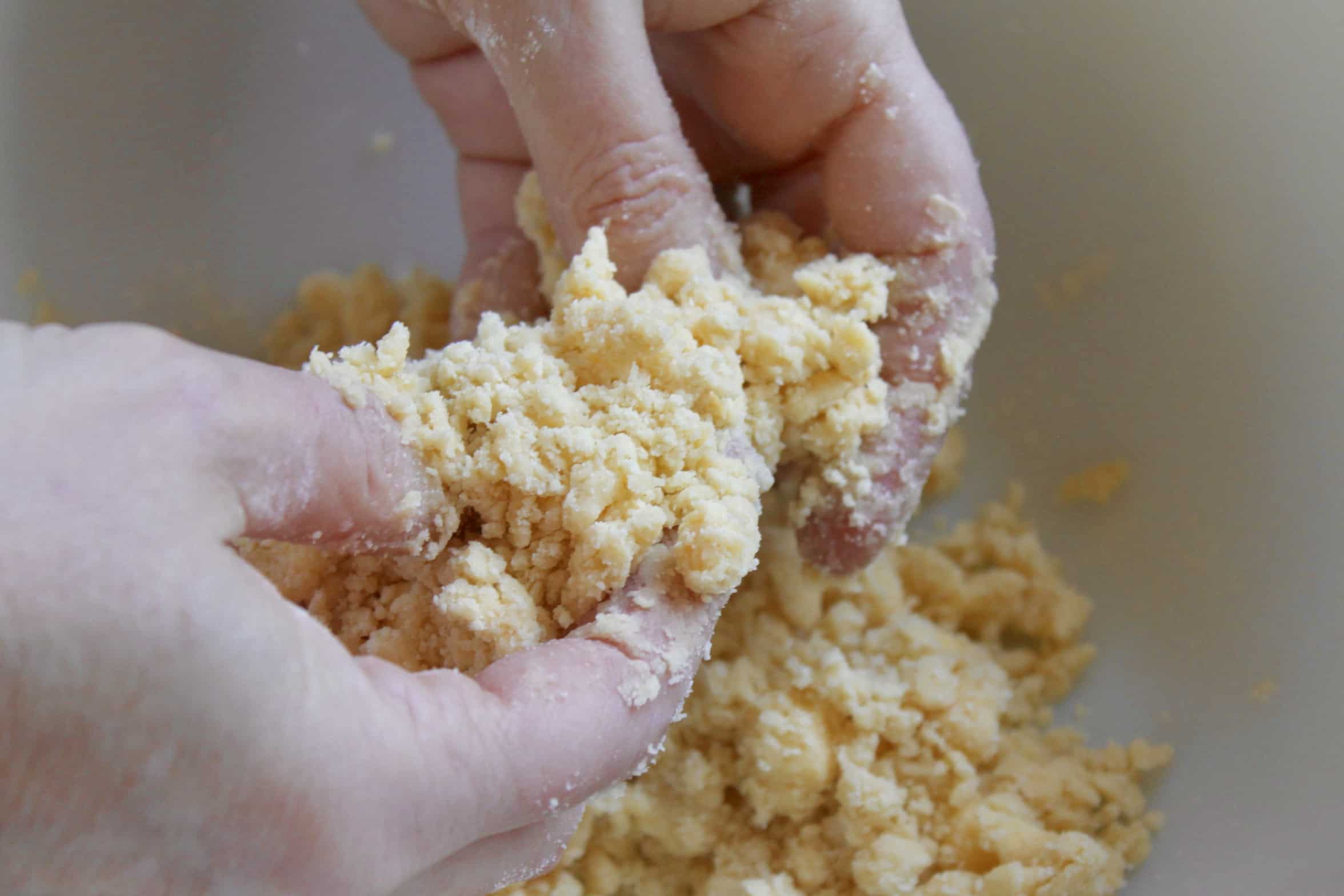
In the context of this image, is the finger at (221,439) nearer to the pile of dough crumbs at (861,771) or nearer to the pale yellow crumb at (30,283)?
the pile of dough crumbs at (861,771)

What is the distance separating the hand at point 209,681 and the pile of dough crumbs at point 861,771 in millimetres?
233

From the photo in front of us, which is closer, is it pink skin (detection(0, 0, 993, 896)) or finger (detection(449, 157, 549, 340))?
pink skin (detection(0, 0, 993, 896))

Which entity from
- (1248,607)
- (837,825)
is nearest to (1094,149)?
(1248,607)

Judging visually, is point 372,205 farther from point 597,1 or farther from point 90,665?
point 90,665

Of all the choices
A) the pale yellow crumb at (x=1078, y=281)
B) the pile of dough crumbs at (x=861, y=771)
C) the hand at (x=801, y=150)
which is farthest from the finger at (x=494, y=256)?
the pale yellow crumb at (x=1078, y=281)

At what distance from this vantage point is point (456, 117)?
3.67 ft

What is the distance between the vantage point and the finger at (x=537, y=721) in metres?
0.56

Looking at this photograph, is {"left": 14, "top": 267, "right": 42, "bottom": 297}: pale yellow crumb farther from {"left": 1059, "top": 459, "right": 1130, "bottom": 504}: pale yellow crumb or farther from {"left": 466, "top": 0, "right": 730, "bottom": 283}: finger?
{"left": 1059, "top": 459, "right": 1130, "bottom": 504}: pale yellow crumb

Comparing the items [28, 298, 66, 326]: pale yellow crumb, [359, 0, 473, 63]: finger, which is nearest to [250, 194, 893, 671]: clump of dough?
[359, 0, 473, 63]: finger

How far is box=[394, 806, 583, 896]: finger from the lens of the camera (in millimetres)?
643

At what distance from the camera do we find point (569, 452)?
2.20ft

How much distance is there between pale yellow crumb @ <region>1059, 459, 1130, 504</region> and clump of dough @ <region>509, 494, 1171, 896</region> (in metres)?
0.22

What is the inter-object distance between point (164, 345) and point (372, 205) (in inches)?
32.5

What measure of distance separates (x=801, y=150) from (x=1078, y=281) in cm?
36
